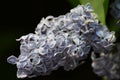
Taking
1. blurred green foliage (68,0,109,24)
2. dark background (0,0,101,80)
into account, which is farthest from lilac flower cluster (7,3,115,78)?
dark background (0,0,101,80)

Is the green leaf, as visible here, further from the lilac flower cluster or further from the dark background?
the dark background

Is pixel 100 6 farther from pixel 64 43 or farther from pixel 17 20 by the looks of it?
pixel 17 20

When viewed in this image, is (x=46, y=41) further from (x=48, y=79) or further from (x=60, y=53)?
(x=48, y=79)

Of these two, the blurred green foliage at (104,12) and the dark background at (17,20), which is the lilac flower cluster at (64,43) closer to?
the blurred green foliage at (104,12)

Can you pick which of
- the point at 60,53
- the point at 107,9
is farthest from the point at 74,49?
the point at 107,9

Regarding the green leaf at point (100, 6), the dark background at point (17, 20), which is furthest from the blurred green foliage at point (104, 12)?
the dark background at point (17, 20)

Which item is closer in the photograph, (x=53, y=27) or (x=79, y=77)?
(x=53, y=27)
